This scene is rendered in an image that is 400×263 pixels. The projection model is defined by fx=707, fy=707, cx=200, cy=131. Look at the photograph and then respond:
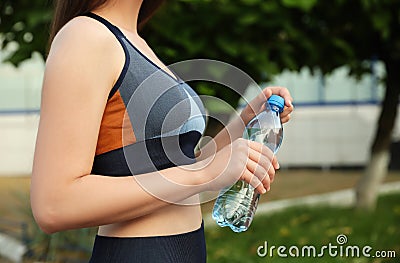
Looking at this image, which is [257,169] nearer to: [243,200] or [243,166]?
[243,166]

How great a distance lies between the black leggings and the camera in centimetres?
159

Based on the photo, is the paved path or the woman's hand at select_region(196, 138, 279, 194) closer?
the woman's hand at select_region(196, 138, 279, 194)

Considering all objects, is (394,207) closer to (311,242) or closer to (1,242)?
(311,242)

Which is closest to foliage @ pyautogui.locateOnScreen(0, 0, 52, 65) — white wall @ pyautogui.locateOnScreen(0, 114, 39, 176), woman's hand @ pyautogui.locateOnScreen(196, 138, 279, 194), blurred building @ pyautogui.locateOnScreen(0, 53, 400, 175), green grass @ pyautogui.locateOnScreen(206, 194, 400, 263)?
green grass @ pyautogui.locateOnScreen(206, 194, 400, 263)

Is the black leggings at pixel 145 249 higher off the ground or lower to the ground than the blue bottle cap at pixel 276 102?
lower

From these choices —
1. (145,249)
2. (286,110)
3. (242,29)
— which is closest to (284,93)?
(286,110)

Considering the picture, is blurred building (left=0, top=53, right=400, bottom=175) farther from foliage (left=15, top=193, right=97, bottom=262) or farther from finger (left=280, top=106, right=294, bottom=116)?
finger (left=280, top=106, right=294, bottom=116)

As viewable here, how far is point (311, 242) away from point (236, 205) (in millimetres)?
5319

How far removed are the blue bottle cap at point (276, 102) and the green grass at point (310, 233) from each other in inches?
170

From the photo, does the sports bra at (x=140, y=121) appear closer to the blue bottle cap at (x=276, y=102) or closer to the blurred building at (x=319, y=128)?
the blue bottle cap at (x=276, y=102)

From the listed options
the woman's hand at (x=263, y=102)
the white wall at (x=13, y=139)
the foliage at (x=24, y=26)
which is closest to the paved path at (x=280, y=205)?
the foliage at (x=24, y=26)

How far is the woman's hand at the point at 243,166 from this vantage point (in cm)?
141

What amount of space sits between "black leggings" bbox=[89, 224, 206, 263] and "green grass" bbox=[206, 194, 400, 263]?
442 centimetres

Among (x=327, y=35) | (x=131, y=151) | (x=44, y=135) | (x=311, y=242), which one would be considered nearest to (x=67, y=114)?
(x=44, y=135)
